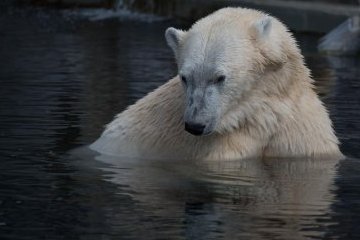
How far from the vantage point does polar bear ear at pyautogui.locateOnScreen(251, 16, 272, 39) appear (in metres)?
7.02

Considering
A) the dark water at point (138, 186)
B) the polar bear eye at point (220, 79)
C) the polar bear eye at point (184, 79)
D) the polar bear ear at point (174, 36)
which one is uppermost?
the polar bear ear at point (174, 36)

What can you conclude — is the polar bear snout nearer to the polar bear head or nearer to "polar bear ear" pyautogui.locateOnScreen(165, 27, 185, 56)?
Answer: the polar bear head

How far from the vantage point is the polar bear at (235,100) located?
695 cm

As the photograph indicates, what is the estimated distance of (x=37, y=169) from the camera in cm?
734

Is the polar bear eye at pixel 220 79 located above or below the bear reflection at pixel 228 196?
above

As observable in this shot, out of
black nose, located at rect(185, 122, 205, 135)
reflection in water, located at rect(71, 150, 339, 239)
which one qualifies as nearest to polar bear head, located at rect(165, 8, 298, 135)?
black nose, located at rect(185, 122, 205, 135)

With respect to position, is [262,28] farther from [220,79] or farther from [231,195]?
[231,195]

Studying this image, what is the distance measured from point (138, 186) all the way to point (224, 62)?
88cm

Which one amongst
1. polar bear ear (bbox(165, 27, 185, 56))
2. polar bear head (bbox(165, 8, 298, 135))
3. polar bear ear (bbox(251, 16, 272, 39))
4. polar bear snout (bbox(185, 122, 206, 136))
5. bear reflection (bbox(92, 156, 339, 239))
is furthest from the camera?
polar bear ear (bbox(165, 27, 185, 56))

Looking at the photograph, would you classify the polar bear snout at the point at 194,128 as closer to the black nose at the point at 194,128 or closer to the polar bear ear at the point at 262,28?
the black nose at the point at 194,128

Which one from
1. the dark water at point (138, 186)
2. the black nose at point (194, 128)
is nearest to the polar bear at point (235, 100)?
the black nose at point (194, 128)

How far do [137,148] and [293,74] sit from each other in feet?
3.79

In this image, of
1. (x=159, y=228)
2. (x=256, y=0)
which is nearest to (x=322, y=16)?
(x=256, y=0)

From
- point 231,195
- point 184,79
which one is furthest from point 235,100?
point 231,195
